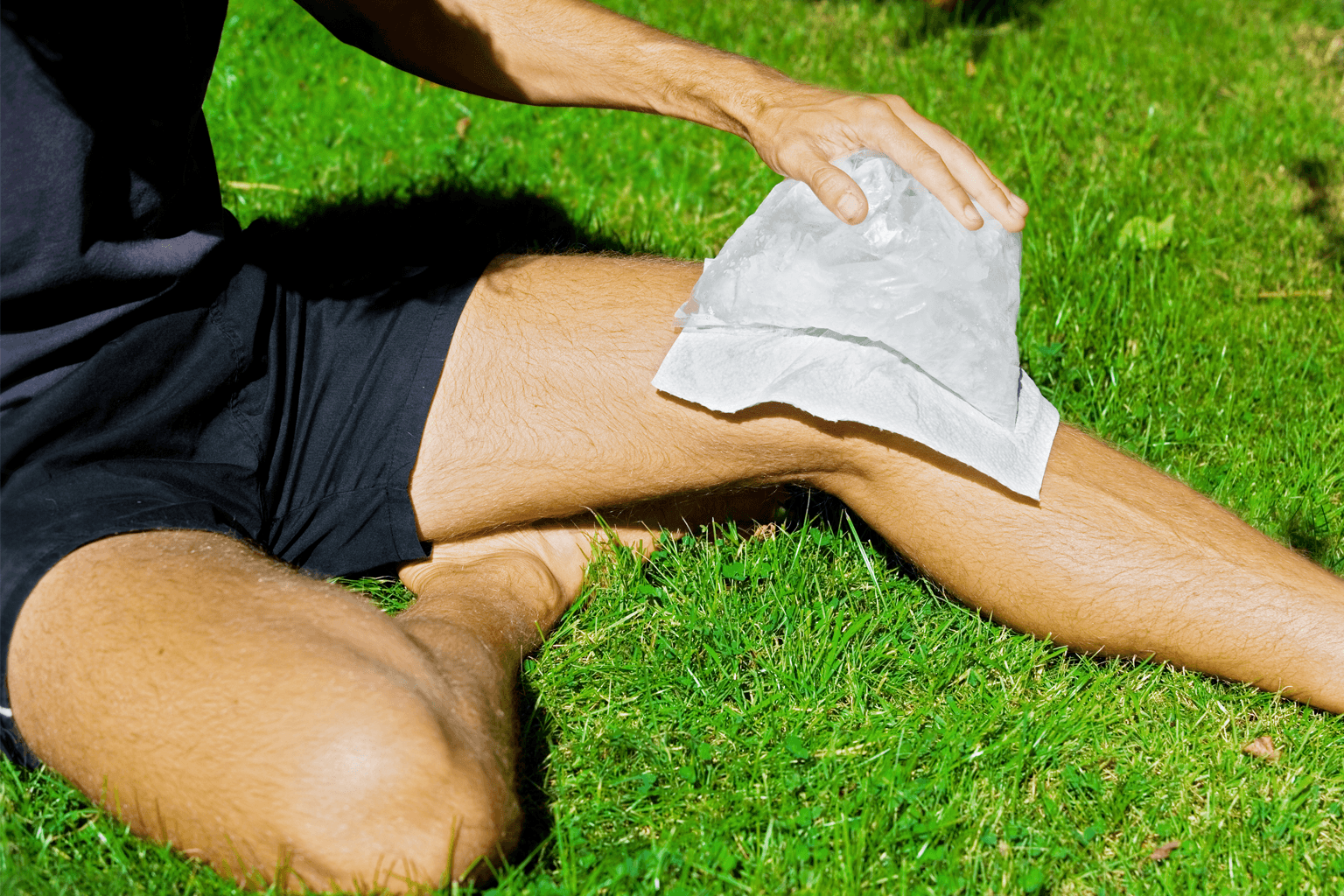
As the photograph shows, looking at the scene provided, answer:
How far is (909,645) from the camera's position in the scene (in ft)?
6.98

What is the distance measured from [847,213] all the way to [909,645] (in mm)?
833

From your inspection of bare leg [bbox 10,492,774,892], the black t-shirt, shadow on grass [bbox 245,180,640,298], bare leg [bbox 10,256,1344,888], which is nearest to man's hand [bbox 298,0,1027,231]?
bare leg [bbox 10,256,1344,888]

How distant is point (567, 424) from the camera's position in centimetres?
206

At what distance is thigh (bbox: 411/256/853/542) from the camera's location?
202 cm

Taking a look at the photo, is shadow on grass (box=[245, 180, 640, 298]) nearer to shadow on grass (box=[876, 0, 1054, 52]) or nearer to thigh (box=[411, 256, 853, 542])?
thigh (box=[411, 256, 853, 542])

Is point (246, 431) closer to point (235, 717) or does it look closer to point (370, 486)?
point (370, 486)

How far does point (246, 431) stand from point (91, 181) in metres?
0.47

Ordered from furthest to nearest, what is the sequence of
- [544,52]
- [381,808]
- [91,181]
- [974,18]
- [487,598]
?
[974,18] → [544,52] → [487,598] → [91,181] → [381,808]

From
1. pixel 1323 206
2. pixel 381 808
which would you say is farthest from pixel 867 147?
pixel 1323 206

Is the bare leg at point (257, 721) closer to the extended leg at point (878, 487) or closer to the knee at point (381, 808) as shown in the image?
the knee at point (381, 808)

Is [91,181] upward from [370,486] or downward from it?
upward

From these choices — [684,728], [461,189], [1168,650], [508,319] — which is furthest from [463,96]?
[1168,650]

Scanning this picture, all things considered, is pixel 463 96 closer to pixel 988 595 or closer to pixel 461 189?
pixel 461 189

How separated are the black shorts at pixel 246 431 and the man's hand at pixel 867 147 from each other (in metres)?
0.68
